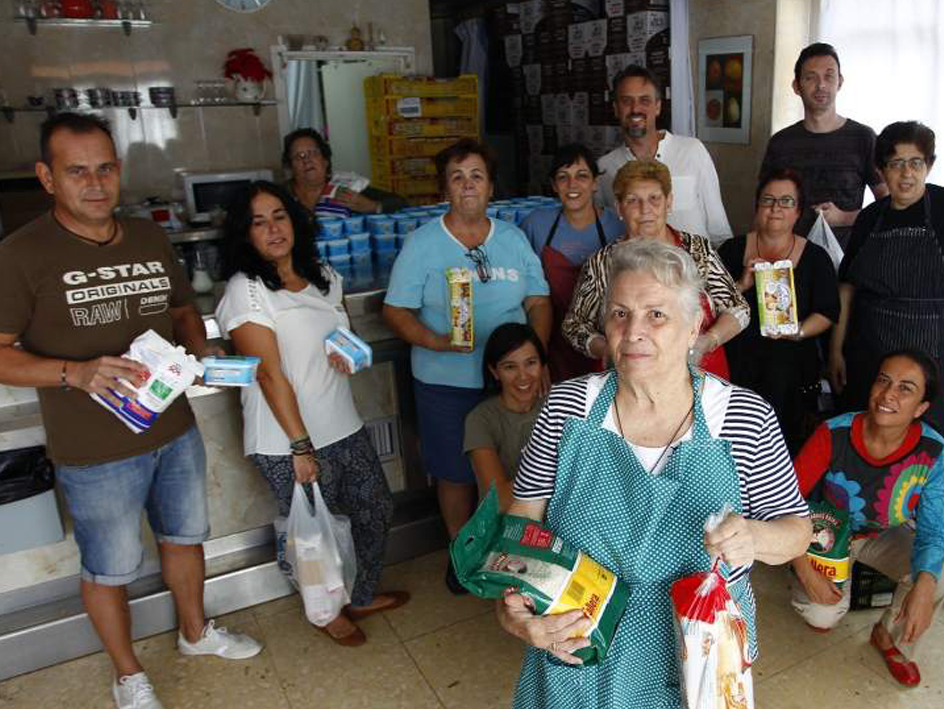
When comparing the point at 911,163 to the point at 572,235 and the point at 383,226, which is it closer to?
the point at 572,235

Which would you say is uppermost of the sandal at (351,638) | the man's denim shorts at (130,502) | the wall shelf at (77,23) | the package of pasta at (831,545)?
the wall shelf at (77,23)

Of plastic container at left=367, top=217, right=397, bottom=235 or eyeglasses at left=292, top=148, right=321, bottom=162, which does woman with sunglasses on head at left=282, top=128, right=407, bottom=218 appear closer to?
eyeglasses at left=292, top=148, right=321, bottom=162

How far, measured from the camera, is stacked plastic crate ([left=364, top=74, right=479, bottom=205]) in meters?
5.91

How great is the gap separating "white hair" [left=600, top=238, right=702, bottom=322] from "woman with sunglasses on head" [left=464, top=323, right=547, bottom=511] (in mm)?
868

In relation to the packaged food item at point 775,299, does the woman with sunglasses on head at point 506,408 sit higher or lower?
lower

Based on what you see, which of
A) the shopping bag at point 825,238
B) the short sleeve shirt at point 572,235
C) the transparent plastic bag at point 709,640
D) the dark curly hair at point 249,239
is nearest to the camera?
the transparent plastic bag at point 709,640

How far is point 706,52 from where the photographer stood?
471cm

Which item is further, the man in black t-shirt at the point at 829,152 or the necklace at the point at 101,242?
the man in black t-shirt at the point at 829,152

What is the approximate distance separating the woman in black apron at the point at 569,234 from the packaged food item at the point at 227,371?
1128 mm

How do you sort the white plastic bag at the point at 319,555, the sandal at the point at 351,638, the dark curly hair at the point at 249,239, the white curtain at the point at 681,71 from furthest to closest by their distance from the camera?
the white curtain at the point at 681,71
the sandal at the point at 351,638
the white plastic bag at the point at 319,555
the dark curly hair at the point at 249,239

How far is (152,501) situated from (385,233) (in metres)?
1.42

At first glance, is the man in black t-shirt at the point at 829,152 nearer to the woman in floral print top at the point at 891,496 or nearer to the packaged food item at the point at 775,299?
the packaged food item at the point at 775,299

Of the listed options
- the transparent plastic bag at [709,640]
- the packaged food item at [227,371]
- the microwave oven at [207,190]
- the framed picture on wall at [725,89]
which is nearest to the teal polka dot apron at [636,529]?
the transparent plastic bag at [709,640]

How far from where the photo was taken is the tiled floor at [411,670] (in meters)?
2.28
